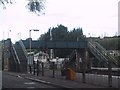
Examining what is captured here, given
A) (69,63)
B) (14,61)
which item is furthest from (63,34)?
(14,61)

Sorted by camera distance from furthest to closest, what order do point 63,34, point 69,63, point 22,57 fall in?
1. point 63,34
2. point 69,63
3. point 22,57

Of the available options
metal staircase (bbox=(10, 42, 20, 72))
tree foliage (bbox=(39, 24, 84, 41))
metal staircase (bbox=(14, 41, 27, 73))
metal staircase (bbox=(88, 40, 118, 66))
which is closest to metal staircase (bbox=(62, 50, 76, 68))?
metal staircase (bbox=(88, 40, 118, 66))

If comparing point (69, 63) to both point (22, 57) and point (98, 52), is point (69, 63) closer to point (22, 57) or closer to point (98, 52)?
point (22, 57)

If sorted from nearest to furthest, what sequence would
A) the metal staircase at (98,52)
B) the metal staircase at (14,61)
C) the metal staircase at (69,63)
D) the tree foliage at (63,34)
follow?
the metal staircase at (69,63) → the metal staircase at (14,61) → the metal staircase at (98,52) → the tree foliage at (63,34)

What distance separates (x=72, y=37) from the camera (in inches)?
6009

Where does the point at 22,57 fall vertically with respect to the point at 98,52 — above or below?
below

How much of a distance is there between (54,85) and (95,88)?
5599mm

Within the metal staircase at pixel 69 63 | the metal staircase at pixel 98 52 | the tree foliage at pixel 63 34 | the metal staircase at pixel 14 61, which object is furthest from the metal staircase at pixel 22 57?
the tree foliage at pixel 63 34

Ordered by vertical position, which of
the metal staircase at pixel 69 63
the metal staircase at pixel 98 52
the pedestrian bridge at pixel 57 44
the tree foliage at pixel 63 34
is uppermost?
the tree foliage at pixel 63 34

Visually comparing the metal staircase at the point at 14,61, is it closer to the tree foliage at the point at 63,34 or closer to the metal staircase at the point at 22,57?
the metal staircase at the point at 22,57

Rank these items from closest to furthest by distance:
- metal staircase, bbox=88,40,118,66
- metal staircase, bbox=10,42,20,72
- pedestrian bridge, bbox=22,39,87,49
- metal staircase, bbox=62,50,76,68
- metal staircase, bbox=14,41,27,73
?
metal staircase, bbox=62,50,76,68, metal staircase, bbox=14,41,27,73, metal staircase, bbox=10,42,20,72, metal staircase, bbox=88,40,118,66, pedestrian bridge, bbox=22,39,87,49

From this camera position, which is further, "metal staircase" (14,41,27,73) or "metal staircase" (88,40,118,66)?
"metal staircase" (88,40,118,66)

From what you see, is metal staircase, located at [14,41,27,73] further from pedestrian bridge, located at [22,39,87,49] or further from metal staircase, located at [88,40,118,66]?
pedestrian bridge, located at [22,39,87,49]

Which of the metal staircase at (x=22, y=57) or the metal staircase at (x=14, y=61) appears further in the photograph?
the metal staircase at (x=14, y=61)
